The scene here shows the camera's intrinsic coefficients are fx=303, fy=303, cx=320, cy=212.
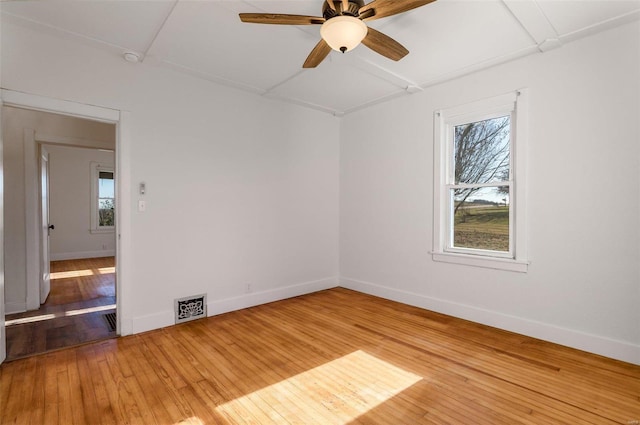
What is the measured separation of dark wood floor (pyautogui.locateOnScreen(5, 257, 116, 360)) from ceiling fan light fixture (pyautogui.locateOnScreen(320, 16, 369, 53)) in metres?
3.32

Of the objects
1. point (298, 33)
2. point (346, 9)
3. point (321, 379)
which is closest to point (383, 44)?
point (346, 9)

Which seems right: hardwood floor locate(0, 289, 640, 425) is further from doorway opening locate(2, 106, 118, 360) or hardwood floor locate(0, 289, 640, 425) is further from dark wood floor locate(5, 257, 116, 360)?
doorway opening locate(2, 106, 118, 360)

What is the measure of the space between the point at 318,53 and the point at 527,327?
3.22 m

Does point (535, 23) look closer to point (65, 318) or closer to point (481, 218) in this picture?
point (481, 218)

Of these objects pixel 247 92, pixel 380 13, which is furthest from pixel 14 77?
pixel 380 13

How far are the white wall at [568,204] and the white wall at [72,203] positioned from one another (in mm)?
7976

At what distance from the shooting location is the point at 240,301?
380cm

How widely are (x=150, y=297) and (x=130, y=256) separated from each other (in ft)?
1.57

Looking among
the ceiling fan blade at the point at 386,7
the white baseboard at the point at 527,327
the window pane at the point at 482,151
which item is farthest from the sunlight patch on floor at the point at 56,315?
the window pane at the point at 482,151

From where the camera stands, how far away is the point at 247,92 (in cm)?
388

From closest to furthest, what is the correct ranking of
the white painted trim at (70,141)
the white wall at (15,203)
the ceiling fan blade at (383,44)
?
the ceiling fan blade at (383,44)
the white wall at (15,203)
the white painted trim at (70,141)

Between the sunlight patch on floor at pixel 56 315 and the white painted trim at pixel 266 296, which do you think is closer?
the sunlight patch on floor at pixel 56 315

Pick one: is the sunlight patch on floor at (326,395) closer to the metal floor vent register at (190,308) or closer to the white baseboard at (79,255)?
the metal floor vent register at (190,308)

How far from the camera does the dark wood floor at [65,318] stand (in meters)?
2.82
